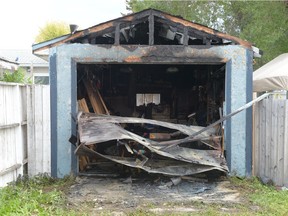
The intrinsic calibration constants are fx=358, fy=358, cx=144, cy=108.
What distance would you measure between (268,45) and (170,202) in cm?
864

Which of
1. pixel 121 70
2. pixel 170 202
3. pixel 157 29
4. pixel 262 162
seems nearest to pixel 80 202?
pixel 170 202

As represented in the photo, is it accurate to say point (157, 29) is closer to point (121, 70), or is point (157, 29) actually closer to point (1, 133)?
point (121, 70)

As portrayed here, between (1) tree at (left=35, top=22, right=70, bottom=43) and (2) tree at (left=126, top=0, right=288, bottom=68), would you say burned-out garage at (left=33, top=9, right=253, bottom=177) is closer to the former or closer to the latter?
(2) tree at (left=126, top=0, right=288, bottom=68)

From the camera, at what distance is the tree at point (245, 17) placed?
1185 centimetres

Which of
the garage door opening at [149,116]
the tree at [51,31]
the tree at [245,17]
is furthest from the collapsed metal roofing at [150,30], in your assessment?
the tree at [51,31]

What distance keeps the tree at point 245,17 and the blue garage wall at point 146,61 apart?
455 cm

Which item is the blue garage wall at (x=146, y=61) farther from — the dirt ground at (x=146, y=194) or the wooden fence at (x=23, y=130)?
the dirt ground at (x=146, y=194)

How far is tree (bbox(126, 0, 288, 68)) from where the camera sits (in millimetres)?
11852

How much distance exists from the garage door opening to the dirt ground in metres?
0.34

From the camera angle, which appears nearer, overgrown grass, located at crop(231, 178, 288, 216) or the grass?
the grass

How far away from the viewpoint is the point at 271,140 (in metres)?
7.18

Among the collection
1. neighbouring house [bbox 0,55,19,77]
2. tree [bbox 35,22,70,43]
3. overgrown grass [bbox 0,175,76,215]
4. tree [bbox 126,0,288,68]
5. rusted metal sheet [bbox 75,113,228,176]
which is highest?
tree [bbox 35,22,70,43]

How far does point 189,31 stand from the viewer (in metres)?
7.82

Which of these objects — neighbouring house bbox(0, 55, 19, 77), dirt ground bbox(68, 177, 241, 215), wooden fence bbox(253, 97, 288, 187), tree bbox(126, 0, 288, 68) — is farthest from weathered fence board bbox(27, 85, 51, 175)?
tree bbox(126, 0, 288, 68)
